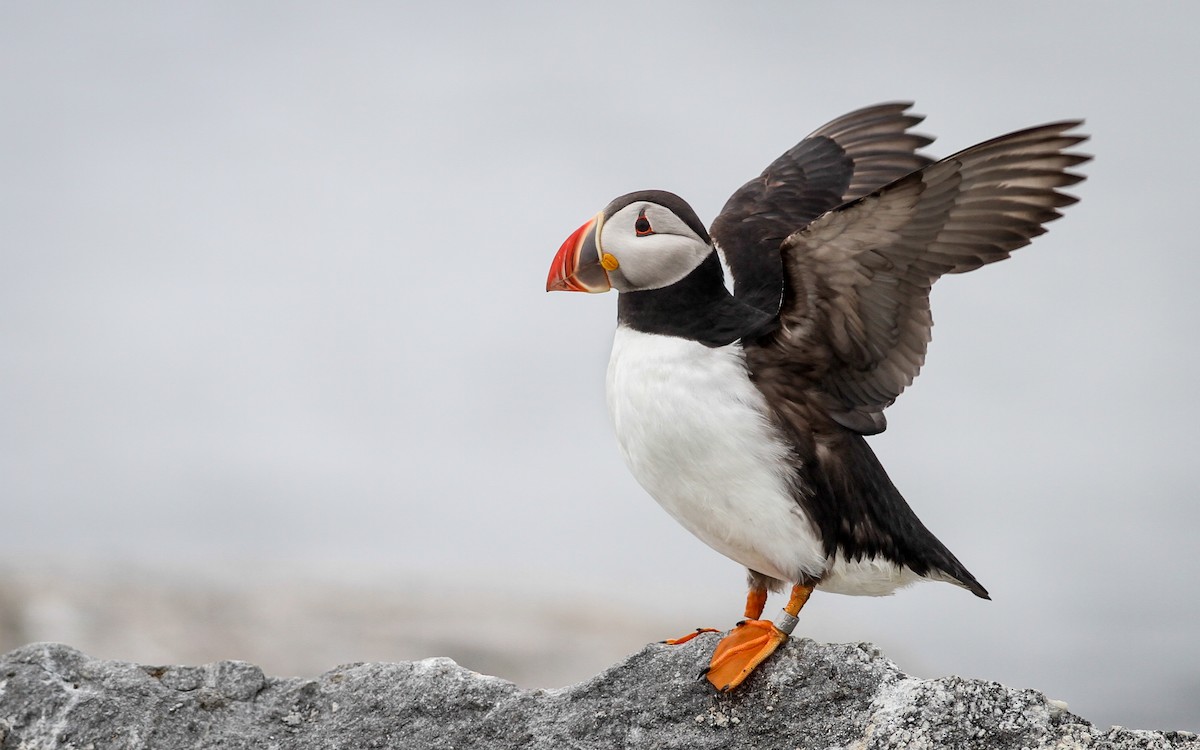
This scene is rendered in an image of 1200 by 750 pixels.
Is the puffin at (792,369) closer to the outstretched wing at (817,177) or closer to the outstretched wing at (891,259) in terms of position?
the outstretched wing at (891,259)

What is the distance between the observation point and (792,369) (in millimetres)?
3584

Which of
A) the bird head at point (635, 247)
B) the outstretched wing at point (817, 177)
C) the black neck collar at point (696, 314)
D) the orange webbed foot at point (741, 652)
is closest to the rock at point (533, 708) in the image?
the orange webbed foot at point (741, 652)

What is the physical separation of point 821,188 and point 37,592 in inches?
234

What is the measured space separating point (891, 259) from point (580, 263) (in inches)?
33.8

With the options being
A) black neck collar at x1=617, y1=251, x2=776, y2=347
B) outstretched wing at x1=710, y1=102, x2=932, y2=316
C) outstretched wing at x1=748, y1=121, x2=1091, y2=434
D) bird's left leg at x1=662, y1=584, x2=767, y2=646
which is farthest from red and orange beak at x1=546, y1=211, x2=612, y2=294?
bird's left leg at x1=662, y1=584, x2=767, y2=646

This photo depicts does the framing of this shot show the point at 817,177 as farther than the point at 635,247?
Yes

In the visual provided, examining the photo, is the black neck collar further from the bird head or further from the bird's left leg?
the bird's left leg

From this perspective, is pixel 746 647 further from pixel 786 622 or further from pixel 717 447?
pixel 717 447

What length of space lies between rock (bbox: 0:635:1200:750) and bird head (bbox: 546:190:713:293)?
1.06m

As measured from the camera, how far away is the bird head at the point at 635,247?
3.54m

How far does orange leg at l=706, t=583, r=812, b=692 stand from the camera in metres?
3.34

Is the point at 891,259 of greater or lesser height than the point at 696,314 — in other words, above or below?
below

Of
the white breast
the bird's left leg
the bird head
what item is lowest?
the bird's left leg

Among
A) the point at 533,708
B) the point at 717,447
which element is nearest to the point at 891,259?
the point at 717,447
